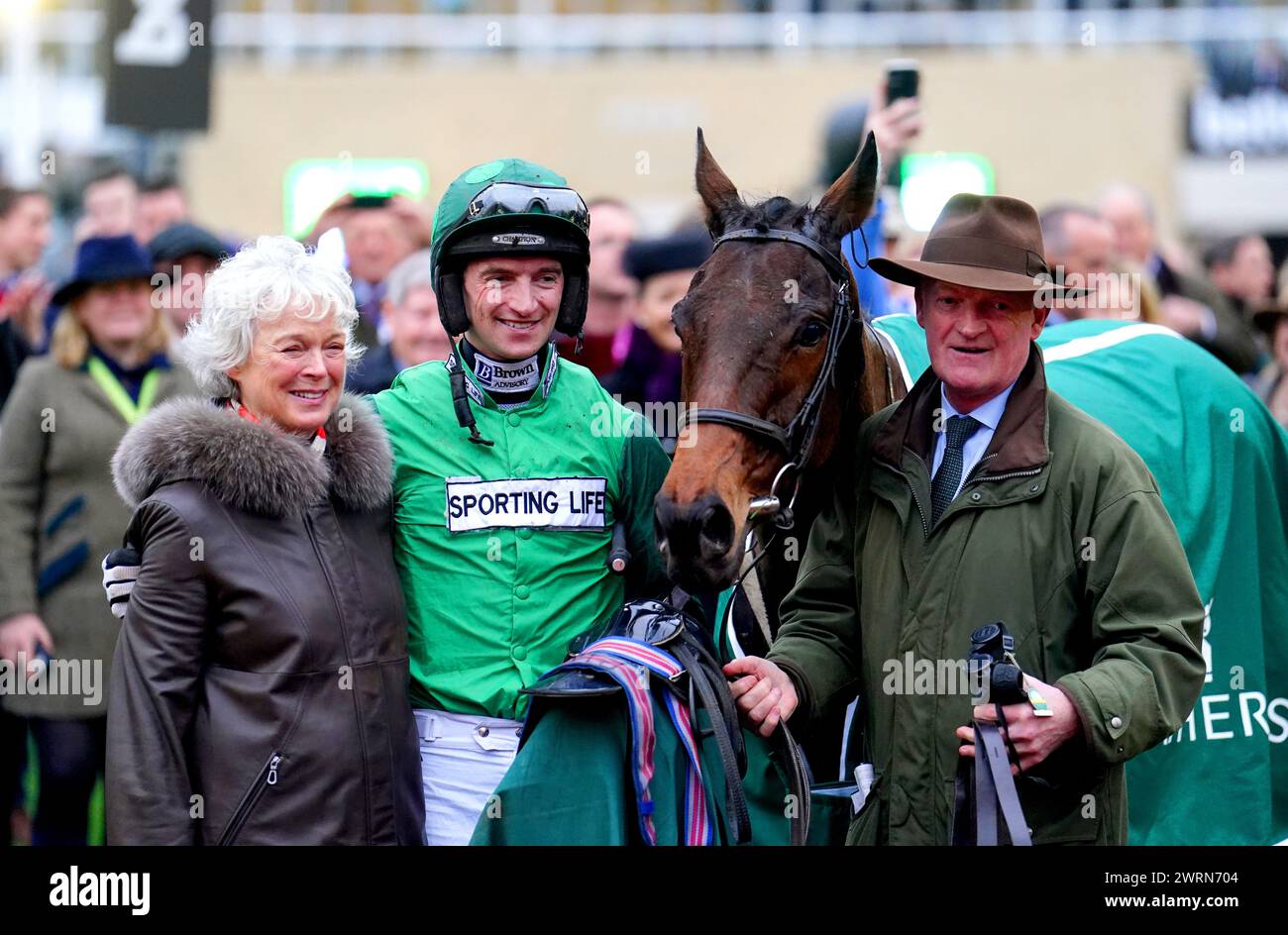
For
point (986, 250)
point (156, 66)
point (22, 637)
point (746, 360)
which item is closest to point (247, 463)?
point (746, 360)

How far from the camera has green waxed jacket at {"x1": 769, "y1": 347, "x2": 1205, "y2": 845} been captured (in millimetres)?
3346

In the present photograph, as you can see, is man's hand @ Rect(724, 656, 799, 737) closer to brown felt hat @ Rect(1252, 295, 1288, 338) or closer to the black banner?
the black banner

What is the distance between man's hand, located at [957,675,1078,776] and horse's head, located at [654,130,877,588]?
637mm

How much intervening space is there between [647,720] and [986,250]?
126 centimetres

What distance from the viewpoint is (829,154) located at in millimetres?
6070

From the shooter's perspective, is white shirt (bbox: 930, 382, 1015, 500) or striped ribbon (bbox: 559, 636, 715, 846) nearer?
striped ribbon (bbox: 559, 636, 715, 846)

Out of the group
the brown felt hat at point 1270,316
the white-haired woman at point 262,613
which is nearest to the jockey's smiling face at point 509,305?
the white-haired woman at point 262,613

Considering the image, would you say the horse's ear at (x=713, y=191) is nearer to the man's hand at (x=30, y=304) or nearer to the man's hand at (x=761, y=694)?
the man's hand at (x=761, y=694)

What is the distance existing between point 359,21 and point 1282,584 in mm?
24175

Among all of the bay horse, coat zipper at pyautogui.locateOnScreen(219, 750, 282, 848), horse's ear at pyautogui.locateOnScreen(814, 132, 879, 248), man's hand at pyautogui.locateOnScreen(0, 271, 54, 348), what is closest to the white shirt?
the bay horse

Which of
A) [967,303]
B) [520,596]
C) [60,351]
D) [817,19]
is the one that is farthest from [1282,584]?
[817,19]

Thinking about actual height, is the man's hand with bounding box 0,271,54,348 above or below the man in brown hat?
above

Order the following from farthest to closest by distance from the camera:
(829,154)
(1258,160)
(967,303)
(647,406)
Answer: (1258,160), (829,154), (647,406), (967,303)

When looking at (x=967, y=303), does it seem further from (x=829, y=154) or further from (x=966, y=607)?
(x=829, y=154)
